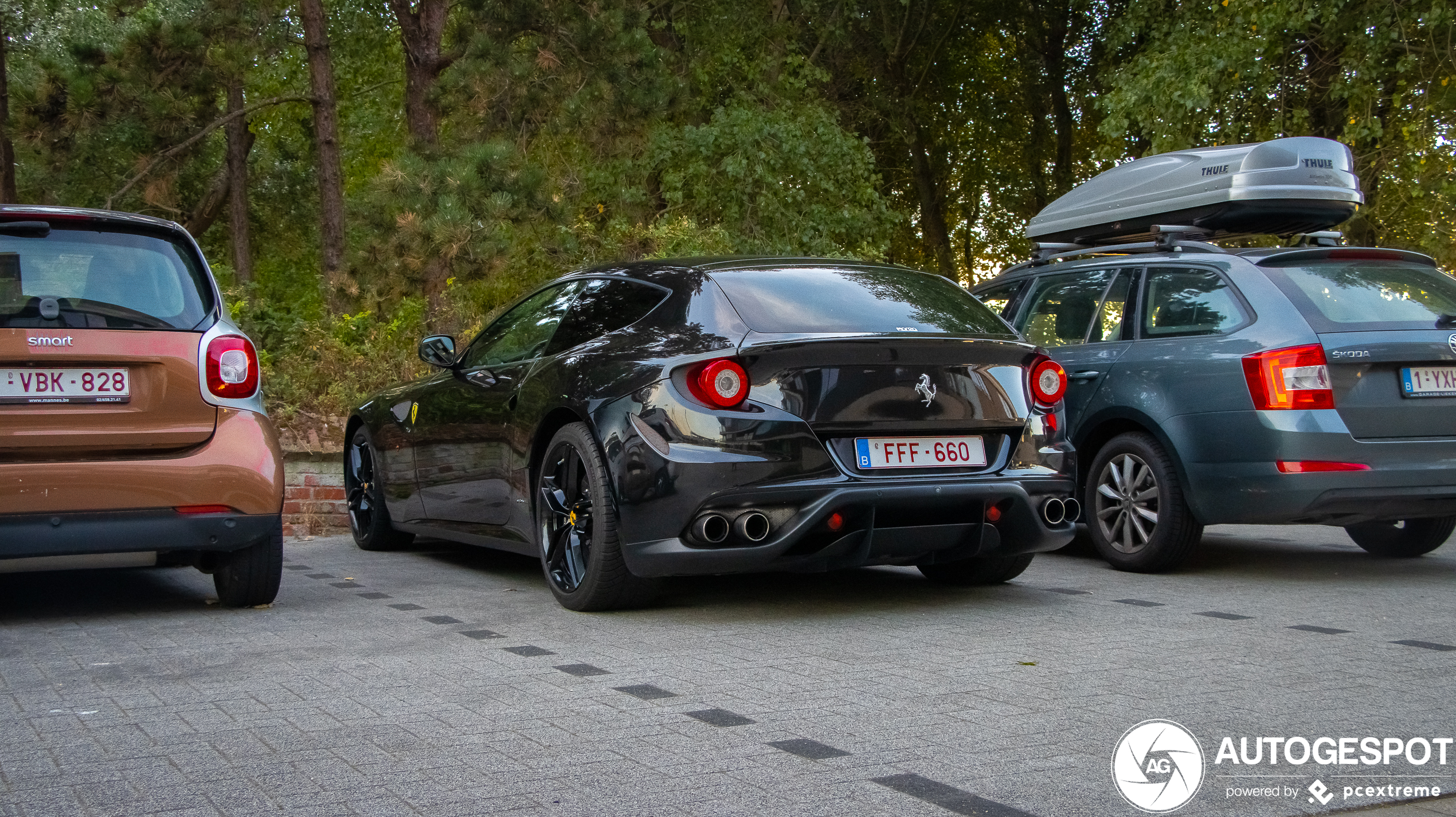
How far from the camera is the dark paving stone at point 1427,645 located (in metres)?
5.27

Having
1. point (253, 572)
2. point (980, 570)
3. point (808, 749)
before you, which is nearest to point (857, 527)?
point (980, 570)

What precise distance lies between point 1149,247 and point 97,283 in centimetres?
535

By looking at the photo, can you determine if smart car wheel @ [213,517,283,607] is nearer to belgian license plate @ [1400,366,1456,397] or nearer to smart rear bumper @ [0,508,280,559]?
smart rear bumper @ [0,508,280,559]

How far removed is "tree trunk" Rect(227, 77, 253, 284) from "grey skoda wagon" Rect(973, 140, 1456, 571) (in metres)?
17.7

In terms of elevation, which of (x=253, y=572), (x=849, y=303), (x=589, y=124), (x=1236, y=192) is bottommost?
(x=253, y=572)

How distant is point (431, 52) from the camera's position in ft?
59.8

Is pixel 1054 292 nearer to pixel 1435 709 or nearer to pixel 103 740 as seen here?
pixel 1435 709

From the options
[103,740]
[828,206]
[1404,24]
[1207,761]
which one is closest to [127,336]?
[103,740]

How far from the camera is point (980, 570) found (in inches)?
275

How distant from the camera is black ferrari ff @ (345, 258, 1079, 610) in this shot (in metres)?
5.64

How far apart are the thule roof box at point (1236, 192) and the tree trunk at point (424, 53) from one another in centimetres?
1055

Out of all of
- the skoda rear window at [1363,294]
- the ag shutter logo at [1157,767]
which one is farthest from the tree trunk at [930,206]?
the ag shutter logo at [1157,767]

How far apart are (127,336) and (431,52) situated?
1307cm

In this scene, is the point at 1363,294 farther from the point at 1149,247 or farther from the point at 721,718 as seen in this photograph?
the point at 721,718
